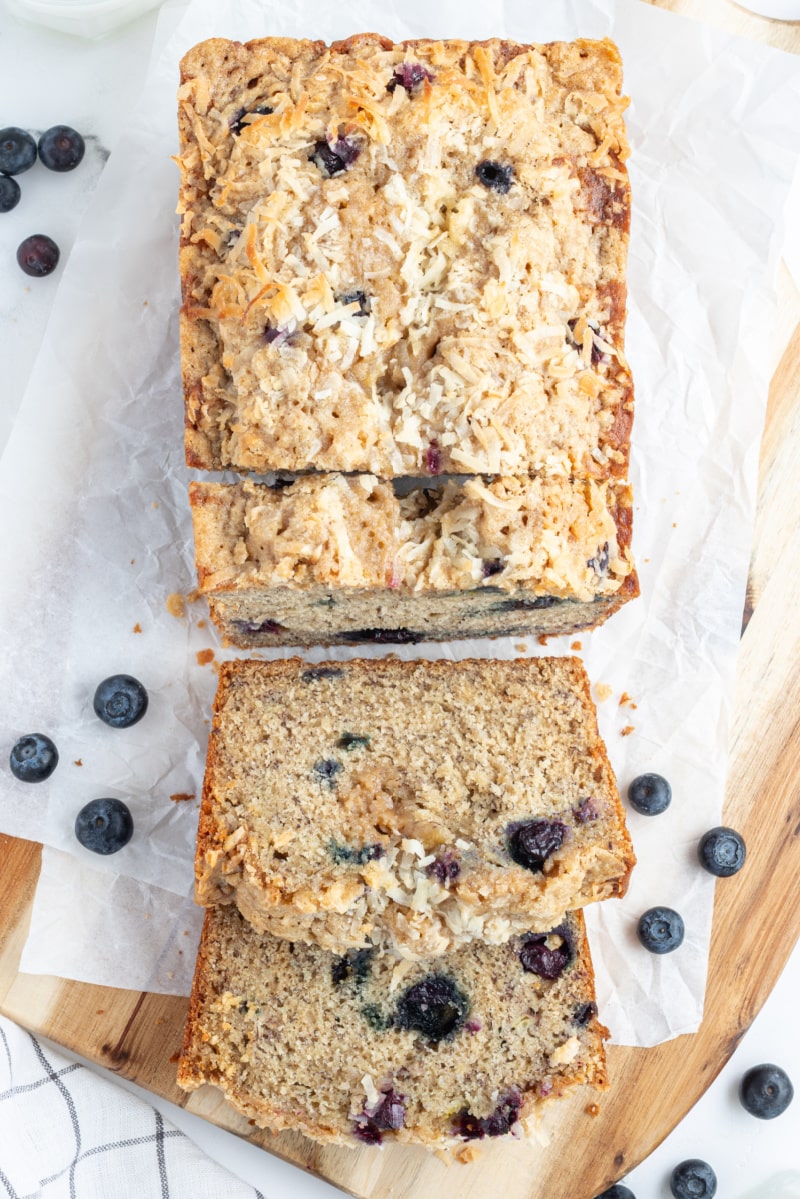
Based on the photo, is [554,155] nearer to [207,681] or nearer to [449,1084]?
[207,681]

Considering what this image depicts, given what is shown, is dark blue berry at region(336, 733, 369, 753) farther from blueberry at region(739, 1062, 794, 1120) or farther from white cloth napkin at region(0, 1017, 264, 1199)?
blueberry at region(739, 1062, 794, 1120)

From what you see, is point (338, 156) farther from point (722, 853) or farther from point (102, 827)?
point (722, 853)

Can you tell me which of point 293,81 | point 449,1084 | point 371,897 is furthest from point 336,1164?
point 293,81

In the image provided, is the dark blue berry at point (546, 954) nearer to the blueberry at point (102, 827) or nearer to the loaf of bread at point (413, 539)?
the loaf of bread at point (413, 539)

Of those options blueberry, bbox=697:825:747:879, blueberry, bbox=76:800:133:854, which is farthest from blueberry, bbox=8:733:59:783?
blueberry, bbox=697:825:747:879

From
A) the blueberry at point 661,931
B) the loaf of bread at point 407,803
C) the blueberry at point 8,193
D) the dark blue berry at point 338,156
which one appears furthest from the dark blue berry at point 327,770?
the blueberry at point 8,193

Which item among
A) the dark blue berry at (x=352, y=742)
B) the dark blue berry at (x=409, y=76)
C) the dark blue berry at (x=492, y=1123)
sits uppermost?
the dark blue berry at (x=409, y=76)
